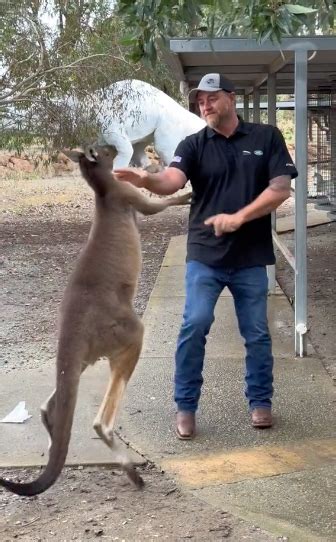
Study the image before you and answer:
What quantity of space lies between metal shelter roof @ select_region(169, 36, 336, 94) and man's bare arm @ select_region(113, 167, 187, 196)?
75 cm

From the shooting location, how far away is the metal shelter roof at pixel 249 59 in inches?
237

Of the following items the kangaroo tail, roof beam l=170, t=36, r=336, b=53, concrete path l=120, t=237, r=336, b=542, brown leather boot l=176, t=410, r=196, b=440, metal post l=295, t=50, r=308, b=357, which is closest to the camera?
the kangaroo tail

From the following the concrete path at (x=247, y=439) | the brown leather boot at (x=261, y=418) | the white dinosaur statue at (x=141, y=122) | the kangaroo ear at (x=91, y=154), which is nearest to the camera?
the kangaroo ear at (x=91, y=154)

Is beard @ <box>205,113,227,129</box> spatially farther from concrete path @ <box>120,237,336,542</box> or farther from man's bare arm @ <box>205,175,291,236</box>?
concrete path @ <box>120,237,336,542</box>

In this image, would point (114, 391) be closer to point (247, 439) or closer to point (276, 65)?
point (247, 439)

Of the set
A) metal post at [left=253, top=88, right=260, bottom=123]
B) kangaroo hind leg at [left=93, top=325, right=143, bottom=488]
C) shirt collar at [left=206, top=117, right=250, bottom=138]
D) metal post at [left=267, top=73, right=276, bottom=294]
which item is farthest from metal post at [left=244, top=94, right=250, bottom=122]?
kangaroo hind leg at [left=93, top=325, right=143, bottom=488]

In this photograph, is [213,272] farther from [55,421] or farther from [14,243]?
[14,243]

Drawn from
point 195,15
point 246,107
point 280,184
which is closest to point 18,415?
point 280,184

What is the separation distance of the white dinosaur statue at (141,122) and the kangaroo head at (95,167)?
9.32 m

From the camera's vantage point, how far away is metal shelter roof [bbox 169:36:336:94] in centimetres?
602

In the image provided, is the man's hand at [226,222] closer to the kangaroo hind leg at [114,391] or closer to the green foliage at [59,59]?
the kangaroo hind leg at [114,391]

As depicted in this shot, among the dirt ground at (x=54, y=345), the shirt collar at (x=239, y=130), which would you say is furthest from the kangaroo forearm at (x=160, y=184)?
the dirt ground at (x=54, y=345)

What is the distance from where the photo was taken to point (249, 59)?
283 inches

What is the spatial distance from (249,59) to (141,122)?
7.83 m
